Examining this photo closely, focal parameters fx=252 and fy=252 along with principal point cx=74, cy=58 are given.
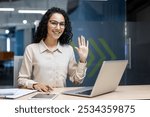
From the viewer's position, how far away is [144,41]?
4.86 metres

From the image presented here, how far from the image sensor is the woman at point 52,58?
6.89 ft

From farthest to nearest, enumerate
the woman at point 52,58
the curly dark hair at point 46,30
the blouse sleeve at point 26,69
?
the curly dark hair at point 46,30 → the woman at point 52,58 → the blouse sleeve at point 26,69

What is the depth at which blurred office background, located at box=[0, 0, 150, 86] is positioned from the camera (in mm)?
4277

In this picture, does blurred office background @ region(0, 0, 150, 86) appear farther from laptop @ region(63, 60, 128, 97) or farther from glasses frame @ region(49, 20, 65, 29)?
laptop @ region(63, 60, 128, 97)

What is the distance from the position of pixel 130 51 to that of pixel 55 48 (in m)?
2.80

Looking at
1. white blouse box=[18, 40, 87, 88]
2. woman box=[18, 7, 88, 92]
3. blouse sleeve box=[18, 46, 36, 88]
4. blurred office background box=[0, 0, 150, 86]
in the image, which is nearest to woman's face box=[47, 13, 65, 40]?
woman box=[18, 7, 88, 92]

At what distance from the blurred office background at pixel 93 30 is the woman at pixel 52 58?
80.9 inches

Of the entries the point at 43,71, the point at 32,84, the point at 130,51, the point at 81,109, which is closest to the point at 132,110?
the point at 81,109

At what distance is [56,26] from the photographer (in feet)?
7.18

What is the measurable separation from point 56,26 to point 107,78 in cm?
87

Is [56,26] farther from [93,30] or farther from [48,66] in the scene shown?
[93,30]

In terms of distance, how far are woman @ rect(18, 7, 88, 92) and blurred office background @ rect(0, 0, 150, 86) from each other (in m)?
2.05

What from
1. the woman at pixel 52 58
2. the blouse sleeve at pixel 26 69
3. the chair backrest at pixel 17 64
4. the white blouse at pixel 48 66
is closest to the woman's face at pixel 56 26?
the woman at pixel 52 58

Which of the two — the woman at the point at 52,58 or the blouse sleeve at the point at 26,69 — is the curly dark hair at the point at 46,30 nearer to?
the woman at the point at 52,58
